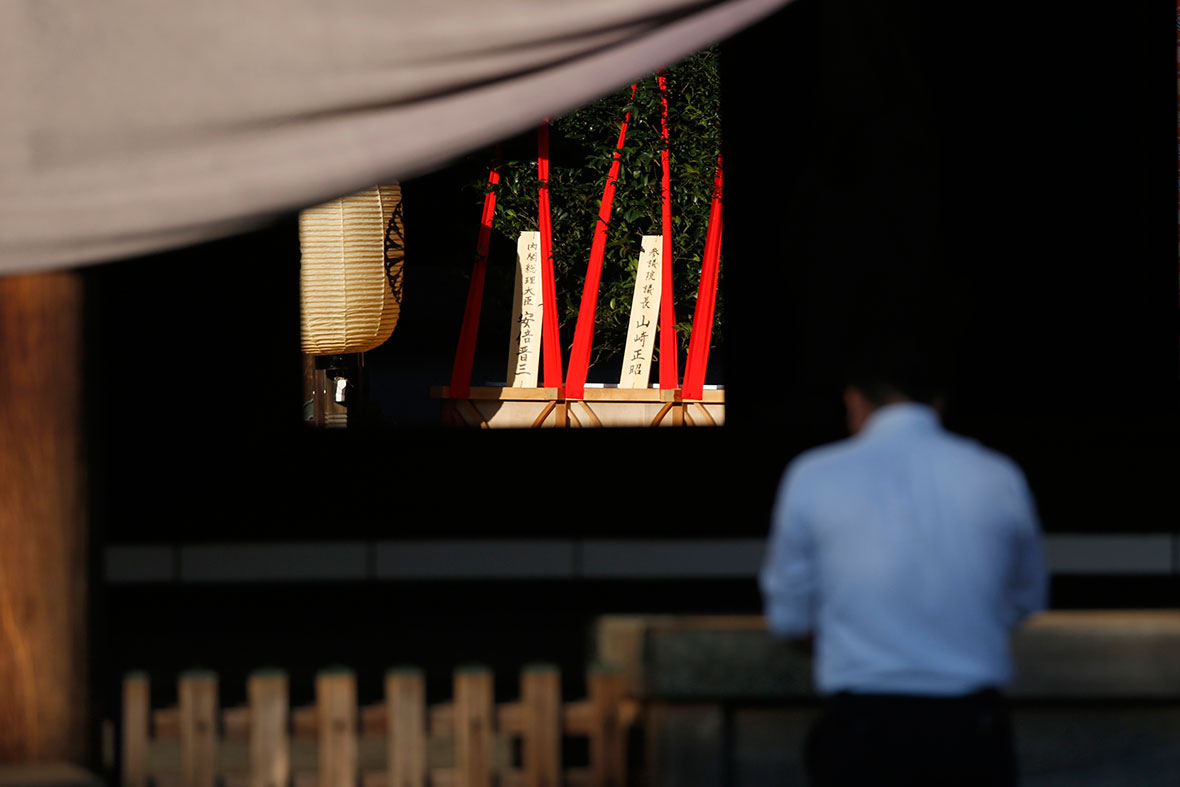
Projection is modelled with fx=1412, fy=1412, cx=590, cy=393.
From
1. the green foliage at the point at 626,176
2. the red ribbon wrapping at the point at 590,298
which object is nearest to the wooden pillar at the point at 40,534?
the red ribbon wrapping at the point at 590,298

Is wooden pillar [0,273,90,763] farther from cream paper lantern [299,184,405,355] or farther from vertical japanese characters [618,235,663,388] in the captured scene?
vertical japanese characters [618,235,663,388]

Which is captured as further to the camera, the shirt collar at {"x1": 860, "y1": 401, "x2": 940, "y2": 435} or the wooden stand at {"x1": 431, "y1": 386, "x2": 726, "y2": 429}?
the wooden stand at {"x1": 431, "y1": 386, "x2": 726, "y2": 429}

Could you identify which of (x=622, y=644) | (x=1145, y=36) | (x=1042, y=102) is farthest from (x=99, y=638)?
(x=1145, y=36)

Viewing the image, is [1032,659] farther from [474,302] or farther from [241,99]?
[474,302]

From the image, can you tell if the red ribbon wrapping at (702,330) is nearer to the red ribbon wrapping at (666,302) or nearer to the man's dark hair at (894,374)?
the red ribbon wrapping at (666,302)

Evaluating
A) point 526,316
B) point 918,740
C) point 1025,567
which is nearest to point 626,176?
point 526,316

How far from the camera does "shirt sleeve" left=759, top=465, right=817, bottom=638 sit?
8.94 feet

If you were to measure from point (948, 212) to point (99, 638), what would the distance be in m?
3.19

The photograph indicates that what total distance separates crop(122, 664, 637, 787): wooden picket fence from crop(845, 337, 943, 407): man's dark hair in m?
1.30

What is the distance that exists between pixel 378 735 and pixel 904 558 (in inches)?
71.7

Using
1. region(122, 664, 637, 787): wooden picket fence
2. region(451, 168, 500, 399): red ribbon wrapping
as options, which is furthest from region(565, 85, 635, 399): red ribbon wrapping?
region(122, 664, 637, 787): wooden picket fence

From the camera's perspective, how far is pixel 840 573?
2.70 meters

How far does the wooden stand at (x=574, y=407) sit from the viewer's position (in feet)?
21.2

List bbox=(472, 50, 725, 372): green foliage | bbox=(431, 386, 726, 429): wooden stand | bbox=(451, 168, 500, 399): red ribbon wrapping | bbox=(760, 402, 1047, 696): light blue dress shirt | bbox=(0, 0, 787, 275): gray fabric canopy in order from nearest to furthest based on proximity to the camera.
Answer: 1. bbox=(760, 402, 1047, 696): light blue dress shirt
2. bbox=(0, 0, 787, 275): gray fabric canopy
3. bbox=(431, 386, 726, 429): wooden stand
4. bbox=(451, 168, 500, 399): red ribbon wrapping
5. bbox=(472, 50, 725, 372): green foliage
